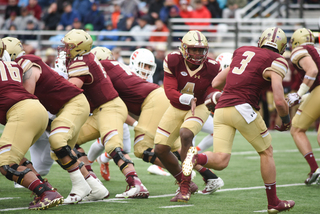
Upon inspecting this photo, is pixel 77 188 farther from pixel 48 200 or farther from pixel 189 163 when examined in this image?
pixel 189 163

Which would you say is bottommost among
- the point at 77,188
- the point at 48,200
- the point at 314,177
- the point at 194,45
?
the point at 314,177

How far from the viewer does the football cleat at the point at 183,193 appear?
4879 mm

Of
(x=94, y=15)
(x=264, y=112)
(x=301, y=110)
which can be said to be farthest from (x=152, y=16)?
(x=301, y=110)

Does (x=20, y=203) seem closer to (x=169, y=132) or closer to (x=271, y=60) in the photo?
(x=169, y=132)

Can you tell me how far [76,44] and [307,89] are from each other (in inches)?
118

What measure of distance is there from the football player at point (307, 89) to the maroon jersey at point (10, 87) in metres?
3.49

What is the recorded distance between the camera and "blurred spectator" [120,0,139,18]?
15.2 metres

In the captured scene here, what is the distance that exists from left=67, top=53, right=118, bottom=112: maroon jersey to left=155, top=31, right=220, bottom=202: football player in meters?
0.67

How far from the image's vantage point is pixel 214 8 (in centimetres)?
→ 1470

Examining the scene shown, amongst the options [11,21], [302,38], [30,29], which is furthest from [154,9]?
[302,38]

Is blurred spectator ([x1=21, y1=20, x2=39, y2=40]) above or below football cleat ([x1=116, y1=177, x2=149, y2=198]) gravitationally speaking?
above

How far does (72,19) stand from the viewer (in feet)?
49.2

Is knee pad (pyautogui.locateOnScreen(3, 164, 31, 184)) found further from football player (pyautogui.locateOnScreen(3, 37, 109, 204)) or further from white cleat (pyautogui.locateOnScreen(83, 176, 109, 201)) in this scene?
white cleat (pyautogui.locateOnScreen(83, 176, 109, 201))

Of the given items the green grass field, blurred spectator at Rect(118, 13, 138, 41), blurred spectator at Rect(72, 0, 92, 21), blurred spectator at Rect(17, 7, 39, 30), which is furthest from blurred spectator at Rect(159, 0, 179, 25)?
the green grass field
